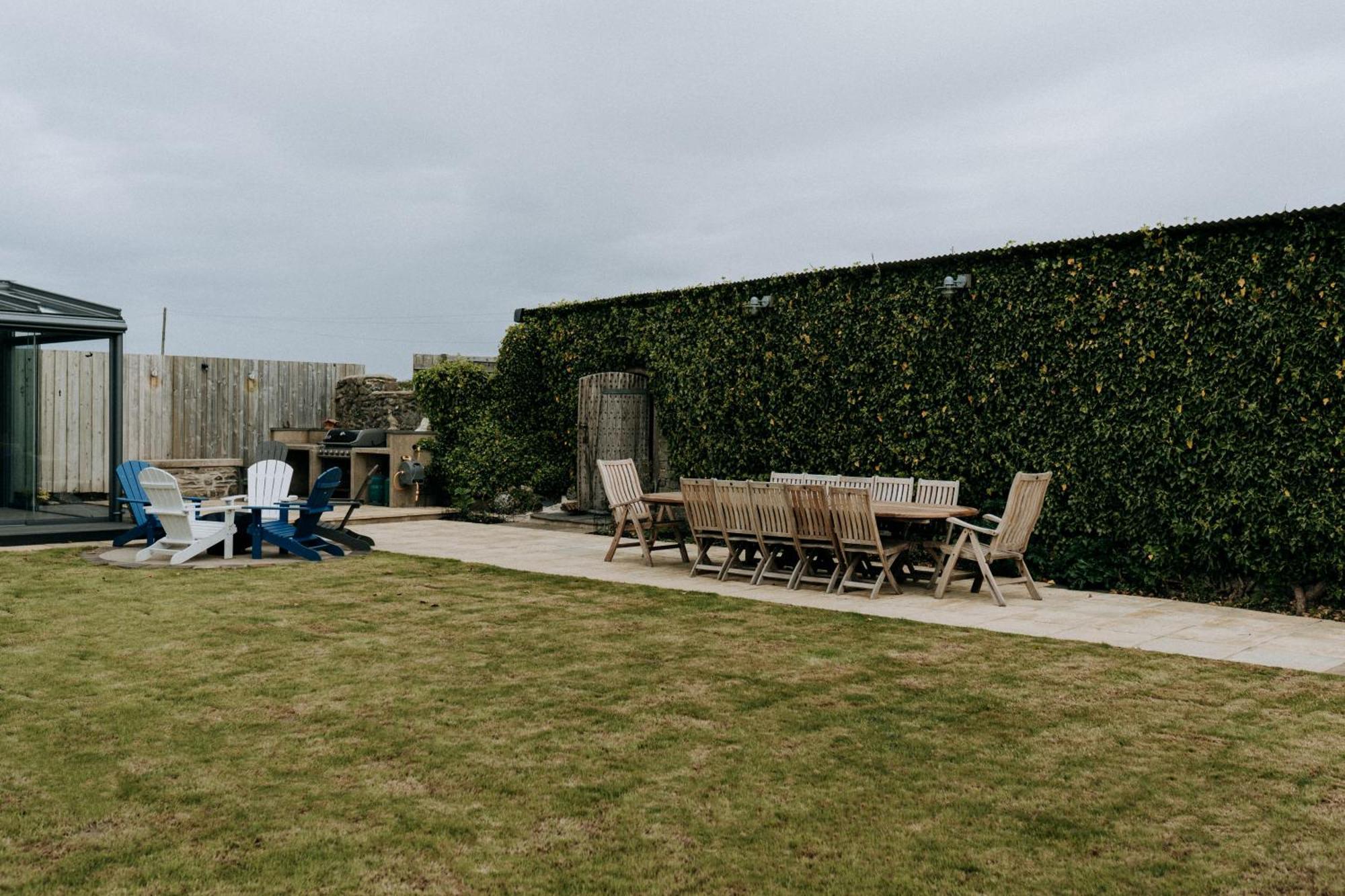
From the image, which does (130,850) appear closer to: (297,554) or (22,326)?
(297,554)

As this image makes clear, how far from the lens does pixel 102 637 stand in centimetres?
598

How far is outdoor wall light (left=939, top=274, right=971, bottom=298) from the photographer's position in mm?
9383

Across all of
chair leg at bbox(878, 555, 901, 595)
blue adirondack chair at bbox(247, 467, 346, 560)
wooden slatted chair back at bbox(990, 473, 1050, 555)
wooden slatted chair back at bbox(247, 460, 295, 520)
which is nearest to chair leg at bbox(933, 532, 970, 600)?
wooden slatted chair back at bbox(990, 473, 1050, 555)

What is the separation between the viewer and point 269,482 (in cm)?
1094

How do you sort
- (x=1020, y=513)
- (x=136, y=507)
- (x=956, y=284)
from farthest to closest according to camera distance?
(x=136, y=507) < (x=956, y=284) < (x=1020, y=513)

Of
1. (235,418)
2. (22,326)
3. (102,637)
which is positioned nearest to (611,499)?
(102,637)

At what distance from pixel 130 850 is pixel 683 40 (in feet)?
33.4

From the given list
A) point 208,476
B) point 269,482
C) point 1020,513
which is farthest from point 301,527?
point 208,476

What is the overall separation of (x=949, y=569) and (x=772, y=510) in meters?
1.41

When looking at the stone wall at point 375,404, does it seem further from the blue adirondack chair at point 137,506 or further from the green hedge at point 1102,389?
the green hedge at point 1102,389

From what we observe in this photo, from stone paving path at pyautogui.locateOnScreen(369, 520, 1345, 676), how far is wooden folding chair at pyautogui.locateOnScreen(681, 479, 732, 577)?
0.23m

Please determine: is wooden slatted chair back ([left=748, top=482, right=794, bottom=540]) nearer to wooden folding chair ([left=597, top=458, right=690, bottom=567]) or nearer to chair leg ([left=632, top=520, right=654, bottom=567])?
wooden folding chair ([left=597, top=458, right=690, bottom=567])

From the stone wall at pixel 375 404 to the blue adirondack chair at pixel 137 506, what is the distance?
6.35 metres

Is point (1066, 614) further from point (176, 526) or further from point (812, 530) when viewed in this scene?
point (176, 526)
